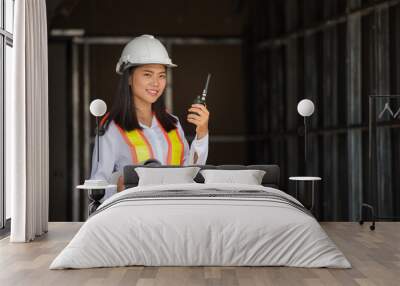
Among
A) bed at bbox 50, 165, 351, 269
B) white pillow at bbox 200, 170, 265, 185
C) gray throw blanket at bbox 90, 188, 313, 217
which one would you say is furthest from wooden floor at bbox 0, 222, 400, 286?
white pillow at bbox 200, 170, 265, 185

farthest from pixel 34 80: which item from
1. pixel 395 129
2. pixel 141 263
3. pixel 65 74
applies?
pixel 395 129

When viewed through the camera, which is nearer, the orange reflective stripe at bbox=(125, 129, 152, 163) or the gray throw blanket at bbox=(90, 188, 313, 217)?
the gray throw blanket at bbox=(90, 188, 313, 217)

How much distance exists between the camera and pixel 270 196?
17.1 feet

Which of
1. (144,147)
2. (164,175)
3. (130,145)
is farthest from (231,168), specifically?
(130,145)

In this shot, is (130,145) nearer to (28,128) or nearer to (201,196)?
(28,128)

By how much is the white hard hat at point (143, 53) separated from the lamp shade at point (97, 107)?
0.48 m

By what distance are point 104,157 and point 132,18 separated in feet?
5.53

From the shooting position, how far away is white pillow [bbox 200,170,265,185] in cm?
666

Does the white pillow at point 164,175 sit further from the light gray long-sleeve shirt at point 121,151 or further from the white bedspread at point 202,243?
the white bedspread at point 202,243

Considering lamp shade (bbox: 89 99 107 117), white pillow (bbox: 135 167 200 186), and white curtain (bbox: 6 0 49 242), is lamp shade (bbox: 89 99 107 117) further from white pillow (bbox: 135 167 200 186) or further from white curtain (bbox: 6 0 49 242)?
white pillow (bbox: 135 167 200 186)

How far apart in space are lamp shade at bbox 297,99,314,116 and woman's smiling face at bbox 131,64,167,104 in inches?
63.9

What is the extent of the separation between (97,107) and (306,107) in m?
2.37

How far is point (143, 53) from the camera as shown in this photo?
7.52 meters

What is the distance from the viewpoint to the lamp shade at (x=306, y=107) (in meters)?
7.09
